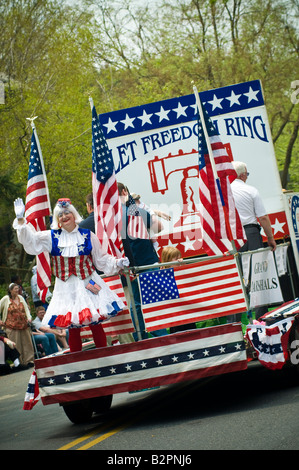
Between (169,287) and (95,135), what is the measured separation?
6.49ft

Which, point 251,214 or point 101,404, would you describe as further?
point 251,214

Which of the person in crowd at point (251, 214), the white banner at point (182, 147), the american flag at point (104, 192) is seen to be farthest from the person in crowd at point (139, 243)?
the white banner at point (182, 147)

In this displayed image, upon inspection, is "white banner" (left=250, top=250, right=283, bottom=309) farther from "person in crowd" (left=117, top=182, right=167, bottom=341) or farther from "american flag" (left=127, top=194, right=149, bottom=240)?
"american flag" (left=127, top=194, right=149, bottom=240)

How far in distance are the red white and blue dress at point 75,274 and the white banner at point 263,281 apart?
1518 mm

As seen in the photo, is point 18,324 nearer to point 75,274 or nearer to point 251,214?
point 251,214

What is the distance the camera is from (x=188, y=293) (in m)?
7.77

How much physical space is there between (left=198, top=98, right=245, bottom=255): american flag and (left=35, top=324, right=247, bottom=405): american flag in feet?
4.47

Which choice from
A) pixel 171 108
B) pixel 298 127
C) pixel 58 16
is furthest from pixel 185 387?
pixel 298 127

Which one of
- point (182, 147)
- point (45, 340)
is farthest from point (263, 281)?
point (45, 340)

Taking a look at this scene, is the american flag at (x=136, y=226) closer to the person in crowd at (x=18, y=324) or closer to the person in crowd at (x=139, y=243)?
the person in crowd at (x=139, y=243)

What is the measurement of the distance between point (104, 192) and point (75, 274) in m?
1.24

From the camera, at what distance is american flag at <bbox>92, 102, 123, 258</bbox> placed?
8.39 m

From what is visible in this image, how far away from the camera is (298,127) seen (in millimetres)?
35375

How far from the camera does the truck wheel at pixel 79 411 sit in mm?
8086
